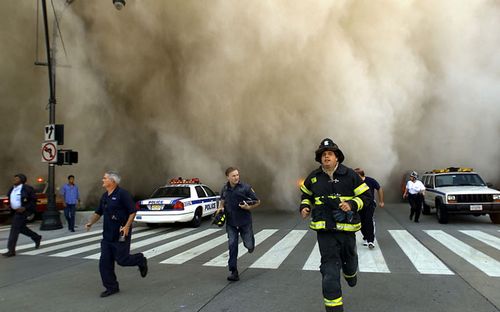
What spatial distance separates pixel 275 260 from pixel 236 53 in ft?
40.0

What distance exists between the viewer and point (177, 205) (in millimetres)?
10742

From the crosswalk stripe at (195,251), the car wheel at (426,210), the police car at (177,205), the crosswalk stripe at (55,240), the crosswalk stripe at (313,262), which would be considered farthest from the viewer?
the car wheel at (426,210)

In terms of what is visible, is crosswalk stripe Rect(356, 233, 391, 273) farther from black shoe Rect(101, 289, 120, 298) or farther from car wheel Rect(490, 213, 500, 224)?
car wheel Rect(490, 213, 500, 224)

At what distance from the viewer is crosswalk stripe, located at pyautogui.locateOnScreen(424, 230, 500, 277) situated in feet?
18.6

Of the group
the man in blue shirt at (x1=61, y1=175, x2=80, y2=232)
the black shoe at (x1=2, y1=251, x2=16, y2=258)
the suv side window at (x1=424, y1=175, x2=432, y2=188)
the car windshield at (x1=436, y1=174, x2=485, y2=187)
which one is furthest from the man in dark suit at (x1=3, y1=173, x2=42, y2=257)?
the suv side window at (x1=424, y1=175, x2=432, y2=188)

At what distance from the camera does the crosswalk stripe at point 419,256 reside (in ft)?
18.5

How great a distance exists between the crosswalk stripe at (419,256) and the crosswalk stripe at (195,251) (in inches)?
147

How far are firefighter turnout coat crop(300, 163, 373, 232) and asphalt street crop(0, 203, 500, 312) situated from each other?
1.09m

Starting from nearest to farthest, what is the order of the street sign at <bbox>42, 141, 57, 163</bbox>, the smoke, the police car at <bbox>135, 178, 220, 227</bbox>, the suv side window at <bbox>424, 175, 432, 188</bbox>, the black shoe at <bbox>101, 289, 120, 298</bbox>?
the black shoe at <bbox>101, 289, 120, 298</bbox> → the police car at <bbox>135, 178, 220, 227</bbox> → the street sign at <bbox>42, 141, 57, 163</bbox> → the suv side window at <bbox>424, 175, 432, 188</bbox> → the smoke

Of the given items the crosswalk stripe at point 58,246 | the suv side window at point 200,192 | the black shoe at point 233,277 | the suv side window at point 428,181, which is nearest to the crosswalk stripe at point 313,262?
the black shoe at point 233,277

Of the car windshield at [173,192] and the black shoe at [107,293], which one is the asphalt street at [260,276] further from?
the car windshield at [173,192]

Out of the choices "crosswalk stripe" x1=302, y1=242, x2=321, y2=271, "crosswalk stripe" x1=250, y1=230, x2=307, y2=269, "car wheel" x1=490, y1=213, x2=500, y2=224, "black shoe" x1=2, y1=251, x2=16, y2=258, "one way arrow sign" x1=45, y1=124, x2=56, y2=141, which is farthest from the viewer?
"one way arrow sign" x1=45, y1=124, x2=56, y2=141

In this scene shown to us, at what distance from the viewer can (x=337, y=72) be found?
655 inches

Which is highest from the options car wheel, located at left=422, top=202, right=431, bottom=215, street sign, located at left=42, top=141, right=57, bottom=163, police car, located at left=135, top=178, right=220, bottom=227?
street sign, located at left=42, top=141, right=57, bottom=163
